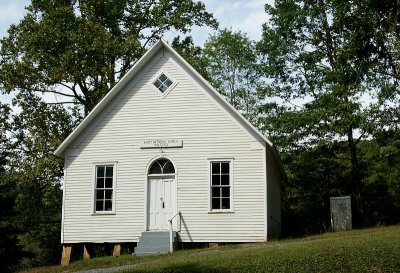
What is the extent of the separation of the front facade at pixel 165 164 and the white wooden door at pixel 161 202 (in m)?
0.04

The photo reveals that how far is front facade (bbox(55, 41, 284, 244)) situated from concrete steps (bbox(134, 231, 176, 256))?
0.45m

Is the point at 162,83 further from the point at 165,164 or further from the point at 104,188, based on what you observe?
the point at 104,188

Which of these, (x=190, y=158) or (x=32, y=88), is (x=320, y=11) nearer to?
(x=190, y=158)

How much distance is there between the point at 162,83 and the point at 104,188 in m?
4.43

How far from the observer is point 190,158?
18938 mm

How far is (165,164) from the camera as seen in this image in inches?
760

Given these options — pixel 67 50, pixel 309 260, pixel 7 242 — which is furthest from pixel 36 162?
pixel 309 260

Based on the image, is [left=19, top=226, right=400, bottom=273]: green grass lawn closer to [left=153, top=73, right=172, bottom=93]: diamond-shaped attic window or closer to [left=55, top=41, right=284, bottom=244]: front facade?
[left=55, top=41, right=284, bottom=244]: front facade

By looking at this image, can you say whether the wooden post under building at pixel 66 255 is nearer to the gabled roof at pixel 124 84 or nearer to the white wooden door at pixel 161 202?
the white wooden door at pixel 161 202

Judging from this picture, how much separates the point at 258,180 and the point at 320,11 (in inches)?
534

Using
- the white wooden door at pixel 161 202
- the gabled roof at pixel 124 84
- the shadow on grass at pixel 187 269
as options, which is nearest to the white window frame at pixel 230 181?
the white wooden door at pixel 161 202

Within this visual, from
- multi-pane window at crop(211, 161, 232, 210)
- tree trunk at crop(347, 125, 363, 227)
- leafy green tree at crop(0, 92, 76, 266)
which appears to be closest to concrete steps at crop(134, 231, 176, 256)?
multi-pane window at crop(211, 161, 232, 210)

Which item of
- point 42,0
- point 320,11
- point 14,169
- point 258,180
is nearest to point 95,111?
point 258,180

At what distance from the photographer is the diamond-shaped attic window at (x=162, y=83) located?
1958 cm
